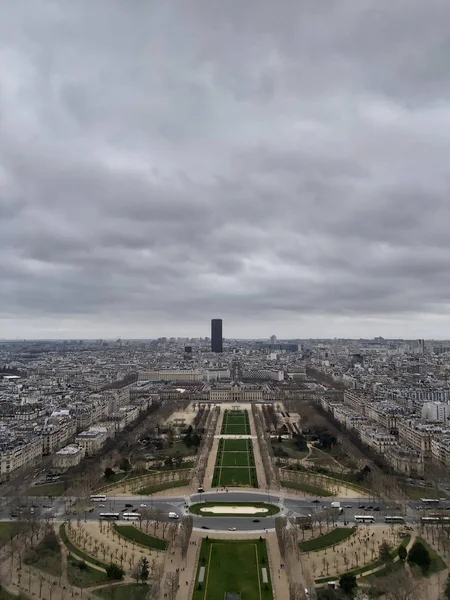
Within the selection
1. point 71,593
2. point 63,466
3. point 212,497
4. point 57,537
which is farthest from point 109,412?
point 71,593

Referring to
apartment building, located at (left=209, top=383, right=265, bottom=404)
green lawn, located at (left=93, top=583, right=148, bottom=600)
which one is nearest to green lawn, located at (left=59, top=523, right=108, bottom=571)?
green lawn, located at (left=93, top=583, right=148, bottom=600)

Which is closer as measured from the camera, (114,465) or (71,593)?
(71,593)

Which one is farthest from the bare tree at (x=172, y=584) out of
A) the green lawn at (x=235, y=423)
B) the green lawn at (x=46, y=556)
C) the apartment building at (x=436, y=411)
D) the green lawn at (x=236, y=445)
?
the apartment building at (x=436, y=411)

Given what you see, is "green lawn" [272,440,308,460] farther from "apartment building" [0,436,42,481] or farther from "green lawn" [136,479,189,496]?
"apartment building" [0,436,42,481]

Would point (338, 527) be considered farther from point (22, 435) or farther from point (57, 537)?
point (22, 435)

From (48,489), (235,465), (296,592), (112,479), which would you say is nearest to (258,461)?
(235,465)

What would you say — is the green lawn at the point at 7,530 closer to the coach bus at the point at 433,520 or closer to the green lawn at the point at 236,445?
the green lawn at the point at 236,445
